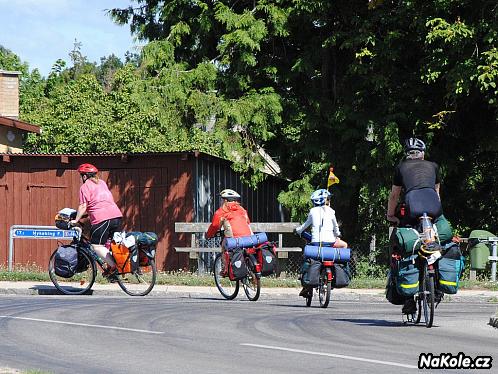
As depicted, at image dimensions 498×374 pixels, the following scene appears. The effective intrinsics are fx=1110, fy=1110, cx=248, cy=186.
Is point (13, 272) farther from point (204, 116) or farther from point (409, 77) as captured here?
point (409, 77)

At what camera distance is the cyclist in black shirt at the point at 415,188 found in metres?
12.0

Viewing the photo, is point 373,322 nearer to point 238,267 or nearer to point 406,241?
point 406,241

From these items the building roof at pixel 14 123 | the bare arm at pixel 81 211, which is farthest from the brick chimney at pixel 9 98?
the bare arm at pixel 81 211

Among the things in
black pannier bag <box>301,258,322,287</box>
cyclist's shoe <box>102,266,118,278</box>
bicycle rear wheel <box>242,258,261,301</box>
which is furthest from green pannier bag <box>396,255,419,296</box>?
cyclist's shoe <box>102,266,118,278</box>

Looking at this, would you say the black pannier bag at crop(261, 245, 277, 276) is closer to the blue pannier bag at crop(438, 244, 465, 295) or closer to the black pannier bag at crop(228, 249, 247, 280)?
the black pannier bag at crop(228, 249, 247, 280)

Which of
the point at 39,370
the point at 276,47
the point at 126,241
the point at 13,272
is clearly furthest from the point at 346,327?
the point at 276,47

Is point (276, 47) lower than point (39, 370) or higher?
higher

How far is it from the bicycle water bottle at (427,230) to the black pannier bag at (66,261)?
7.72m

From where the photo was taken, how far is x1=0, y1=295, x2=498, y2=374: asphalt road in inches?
359

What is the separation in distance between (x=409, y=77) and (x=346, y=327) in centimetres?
1590

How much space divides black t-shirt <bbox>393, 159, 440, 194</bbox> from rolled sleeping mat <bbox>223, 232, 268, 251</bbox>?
5.15 m

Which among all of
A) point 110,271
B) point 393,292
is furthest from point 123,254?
point 393,292

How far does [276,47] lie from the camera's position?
97.5 ft

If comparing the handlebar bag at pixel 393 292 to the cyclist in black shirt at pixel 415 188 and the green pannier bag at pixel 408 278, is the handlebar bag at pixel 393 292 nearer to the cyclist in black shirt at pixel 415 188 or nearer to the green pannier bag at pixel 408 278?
the cyclist in black shirt at pixel 415 188
